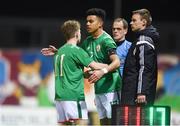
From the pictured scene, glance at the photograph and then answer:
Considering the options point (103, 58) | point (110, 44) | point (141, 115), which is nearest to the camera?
point (141, 115)

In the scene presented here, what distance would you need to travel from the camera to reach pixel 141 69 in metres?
7.18

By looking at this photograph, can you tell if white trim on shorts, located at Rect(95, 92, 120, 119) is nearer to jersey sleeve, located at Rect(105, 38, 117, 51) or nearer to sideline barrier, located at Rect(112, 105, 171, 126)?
jersey sleeve, located at Rect(105, 38, 117, 51)

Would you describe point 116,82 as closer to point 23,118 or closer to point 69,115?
point 69,115

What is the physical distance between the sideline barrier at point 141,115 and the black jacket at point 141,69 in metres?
0.31

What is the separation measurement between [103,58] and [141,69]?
1.76ft

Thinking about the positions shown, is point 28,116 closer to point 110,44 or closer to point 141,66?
point 110,44

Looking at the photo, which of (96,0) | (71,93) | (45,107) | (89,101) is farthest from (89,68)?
(96,0)

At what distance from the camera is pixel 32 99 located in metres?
16.2

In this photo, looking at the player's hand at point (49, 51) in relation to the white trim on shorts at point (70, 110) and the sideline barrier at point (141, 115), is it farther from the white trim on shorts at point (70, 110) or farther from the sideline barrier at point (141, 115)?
the sideline barrier at point (141, 115)

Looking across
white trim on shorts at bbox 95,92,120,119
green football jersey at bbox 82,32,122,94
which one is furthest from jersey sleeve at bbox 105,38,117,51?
white trim on shorts at bbox 95,92,120,119

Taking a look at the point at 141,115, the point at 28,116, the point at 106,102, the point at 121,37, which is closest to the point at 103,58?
the point at 121,37

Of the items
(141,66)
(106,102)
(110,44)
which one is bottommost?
(106,102)

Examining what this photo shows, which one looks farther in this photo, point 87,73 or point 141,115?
point 87,73

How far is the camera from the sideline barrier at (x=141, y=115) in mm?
6797
